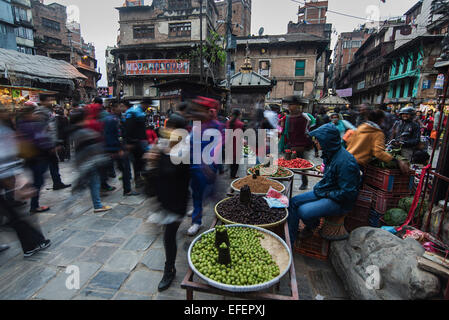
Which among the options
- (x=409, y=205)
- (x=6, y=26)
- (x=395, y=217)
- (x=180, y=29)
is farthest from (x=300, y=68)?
(x=6, y=26)

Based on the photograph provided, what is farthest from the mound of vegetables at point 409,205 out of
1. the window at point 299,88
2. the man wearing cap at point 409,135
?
the window at point 299,88

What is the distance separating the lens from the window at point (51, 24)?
37338mm

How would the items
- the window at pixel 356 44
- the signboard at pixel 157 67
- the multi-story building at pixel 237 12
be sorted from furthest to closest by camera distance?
the window at pixel 356 44, the multi-story building at pixel 237 12, the signboard at pixel 157 67

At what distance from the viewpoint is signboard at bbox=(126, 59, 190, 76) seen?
25625mm

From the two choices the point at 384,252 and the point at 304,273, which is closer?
the point at 384,252

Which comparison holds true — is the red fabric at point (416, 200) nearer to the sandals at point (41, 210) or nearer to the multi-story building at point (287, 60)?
the sandals at point (41, 210)

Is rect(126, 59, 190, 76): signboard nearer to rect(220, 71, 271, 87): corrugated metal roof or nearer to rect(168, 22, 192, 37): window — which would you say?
rect(168, 22, 192, 37): window

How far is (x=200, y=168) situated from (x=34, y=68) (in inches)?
600

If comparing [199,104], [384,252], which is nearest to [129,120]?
[199,104]

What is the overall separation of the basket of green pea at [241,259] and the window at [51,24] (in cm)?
5053

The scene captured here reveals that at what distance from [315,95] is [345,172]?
94.5 feet

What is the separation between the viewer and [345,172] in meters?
2.99

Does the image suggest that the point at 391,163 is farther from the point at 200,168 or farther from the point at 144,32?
the point at 144,32
